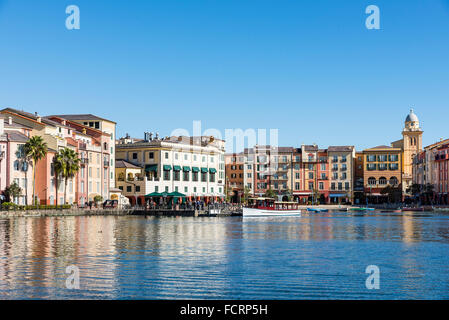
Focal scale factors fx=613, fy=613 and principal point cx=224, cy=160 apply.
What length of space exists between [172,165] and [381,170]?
6554 cm

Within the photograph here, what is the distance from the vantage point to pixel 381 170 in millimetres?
161750

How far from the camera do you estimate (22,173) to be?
8681 centimetres

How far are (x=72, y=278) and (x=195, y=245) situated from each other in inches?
655

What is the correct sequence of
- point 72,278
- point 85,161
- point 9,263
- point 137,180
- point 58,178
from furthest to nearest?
point 137,180 → point 85,161 → point 58,178 → point 9,263 → point 72,278

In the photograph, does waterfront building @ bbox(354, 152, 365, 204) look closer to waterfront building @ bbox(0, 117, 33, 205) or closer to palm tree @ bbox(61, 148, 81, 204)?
palm tree @ bbox(61, 148, 81, 204)

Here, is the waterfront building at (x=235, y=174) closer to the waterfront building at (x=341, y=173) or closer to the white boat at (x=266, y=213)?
the waterfront building at (x=341, y=173)

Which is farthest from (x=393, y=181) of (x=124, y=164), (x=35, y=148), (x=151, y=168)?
(x=35, y=148)

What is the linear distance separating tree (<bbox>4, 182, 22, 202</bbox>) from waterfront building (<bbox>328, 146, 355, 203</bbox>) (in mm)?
95630

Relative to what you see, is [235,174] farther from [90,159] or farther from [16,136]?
[16,136]

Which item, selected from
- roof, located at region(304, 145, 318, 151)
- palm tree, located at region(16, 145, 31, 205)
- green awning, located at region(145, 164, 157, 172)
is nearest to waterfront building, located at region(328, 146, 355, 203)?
roof, located at region(304, 145, 318, 151)

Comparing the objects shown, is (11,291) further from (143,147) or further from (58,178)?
(143,147)

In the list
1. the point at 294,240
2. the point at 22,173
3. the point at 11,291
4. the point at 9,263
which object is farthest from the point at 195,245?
the point at 22,173

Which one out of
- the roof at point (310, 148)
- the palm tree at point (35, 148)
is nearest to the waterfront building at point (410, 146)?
the roof at point (310, 148)
